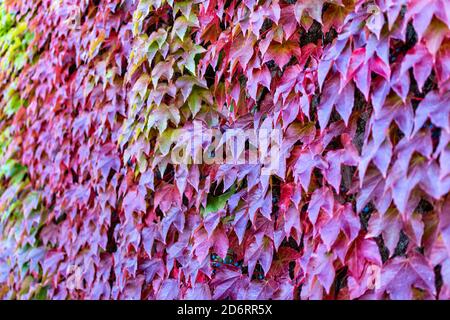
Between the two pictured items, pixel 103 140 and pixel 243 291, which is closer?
pixel 243 291

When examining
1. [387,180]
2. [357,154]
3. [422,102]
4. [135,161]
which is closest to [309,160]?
[357,154]

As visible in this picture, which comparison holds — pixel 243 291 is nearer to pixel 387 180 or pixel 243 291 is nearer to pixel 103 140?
pixel 387 180

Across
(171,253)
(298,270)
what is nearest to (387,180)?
(298,270)

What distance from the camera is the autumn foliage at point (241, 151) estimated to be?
4.23ft

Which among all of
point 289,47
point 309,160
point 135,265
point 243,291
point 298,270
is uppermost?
point 289,47

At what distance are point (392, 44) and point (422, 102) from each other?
0.21 meters

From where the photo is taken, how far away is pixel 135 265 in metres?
2.11

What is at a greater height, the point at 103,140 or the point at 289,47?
the point at 289,47

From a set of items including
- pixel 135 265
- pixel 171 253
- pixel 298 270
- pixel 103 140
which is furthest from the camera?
pixel 103 140

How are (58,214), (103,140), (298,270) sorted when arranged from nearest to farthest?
1. (298,270)
2. (103,140)
3. (58,214)

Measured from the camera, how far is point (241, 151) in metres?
1.72

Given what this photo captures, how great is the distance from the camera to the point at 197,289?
1833 mm

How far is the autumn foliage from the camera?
1.29 m
